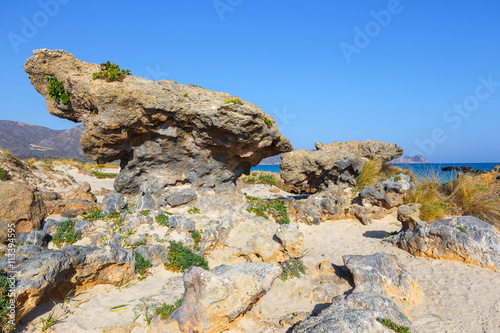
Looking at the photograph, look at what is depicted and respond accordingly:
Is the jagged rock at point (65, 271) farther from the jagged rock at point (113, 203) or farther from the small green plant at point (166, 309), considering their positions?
the jagged rock at point (113, 203)

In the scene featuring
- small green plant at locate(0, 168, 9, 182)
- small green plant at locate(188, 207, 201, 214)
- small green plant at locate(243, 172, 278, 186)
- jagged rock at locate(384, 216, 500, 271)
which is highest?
small green plant at locate(243, 172, 278, 186)

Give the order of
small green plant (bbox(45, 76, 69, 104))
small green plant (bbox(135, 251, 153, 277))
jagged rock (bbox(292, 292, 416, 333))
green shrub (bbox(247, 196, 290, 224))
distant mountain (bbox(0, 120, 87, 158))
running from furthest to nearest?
distant mountain (bbox(0, 120, 87, 158)) < green shrub (bbox(247, 196, 290, 224)) < small green plant (bbox(45, 76, 69, 104)) < small green plant (bbox(135, 251, 153, 277)) < jagged rock (bbox(292, 292, 416, 333))

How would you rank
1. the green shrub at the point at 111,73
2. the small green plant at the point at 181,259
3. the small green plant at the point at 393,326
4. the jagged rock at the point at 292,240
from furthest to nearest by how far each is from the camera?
1. the green shrub at the point at 111,73
2. the jagged rock at the point at 292,240
3. the small green plant at the point at 181,259
4. the small green plant at the point at 393,326

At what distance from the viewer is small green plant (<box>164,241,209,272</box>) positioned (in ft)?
26.5

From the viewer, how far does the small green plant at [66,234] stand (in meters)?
8.09

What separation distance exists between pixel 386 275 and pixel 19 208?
11.3 metres

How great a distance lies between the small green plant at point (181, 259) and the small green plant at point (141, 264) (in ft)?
1.77

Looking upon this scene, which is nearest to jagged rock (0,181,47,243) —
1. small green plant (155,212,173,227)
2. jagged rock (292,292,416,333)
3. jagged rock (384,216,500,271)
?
small green plant (155,212,173,227)

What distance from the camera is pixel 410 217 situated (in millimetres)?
9766

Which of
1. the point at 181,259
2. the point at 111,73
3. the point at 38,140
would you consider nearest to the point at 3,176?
the point at 111,73

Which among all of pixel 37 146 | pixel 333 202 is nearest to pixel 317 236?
pixel 333 202

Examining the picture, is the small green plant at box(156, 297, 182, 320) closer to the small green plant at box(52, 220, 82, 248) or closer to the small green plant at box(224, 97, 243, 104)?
the small green plant at box(52, 220, 82, 248)

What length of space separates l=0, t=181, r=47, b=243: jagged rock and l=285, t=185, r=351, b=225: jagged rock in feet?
34.6

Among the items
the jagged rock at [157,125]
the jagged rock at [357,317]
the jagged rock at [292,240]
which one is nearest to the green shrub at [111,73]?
the jagged rock at [157,125]
